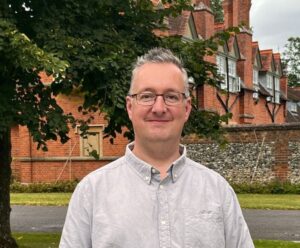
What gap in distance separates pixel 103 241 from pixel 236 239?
21.3 inches

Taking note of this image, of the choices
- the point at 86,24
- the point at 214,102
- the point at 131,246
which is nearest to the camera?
the point at 131,246

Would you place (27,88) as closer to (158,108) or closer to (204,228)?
(158,108)

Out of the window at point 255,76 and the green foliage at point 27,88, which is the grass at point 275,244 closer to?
the green foliage at point 27,88

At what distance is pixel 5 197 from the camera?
28.4ft

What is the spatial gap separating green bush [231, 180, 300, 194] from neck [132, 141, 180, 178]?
21129mm

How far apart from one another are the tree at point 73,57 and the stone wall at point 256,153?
624 inches

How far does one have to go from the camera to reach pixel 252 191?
2302 centimetres

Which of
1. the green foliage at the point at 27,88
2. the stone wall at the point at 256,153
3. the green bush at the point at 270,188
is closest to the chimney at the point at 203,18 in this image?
the stone wall at the point at 256,153

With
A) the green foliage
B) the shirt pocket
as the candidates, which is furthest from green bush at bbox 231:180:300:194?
the shirt pocket

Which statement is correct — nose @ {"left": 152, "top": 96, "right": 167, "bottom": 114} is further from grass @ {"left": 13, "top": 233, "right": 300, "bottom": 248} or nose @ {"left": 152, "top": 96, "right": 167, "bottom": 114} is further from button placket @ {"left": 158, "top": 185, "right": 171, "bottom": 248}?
grass @ {"left": 13, "top": 233, "right": 300, "bottom": 248}

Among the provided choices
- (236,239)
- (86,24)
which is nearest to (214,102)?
(86,24)

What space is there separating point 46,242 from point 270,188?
49.2 feet

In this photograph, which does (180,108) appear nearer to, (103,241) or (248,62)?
(103,241)

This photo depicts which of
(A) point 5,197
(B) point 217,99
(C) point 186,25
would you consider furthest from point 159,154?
(B) point 217,99
